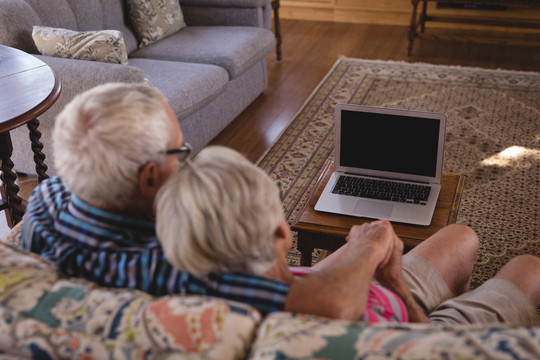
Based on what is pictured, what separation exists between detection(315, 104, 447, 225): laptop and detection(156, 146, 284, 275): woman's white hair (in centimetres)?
89

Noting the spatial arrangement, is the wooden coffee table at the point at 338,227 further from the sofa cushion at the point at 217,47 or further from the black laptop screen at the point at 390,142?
the sofa cushion at the point at 217,47

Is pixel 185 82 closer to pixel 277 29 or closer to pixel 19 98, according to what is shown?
pixel 19 98

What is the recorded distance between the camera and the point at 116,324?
851mm

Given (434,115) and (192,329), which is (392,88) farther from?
(192,329)

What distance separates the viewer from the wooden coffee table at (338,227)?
65.9 inches

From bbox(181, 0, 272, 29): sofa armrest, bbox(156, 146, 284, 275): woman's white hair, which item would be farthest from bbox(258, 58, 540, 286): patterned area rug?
bbox(156, 146, 284, 275): woman's white hair

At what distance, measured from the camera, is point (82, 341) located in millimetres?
830

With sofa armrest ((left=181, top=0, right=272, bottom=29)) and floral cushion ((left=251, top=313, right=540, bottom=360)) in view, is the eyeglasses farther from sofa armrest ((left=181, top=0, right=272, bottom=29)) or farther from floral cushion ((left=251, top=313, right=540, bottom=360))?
sofa armrest ((left=181, top=0, right=272, bottom=29))

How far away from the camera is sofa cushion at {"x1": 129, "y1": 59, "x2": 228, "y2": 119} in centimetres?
272

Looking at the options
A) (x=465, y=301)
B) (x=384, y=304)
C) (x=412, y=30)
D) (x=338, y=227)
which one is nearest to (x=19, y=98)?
(x=338, y=227)

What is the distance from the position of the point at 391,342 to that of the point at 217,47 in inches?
105

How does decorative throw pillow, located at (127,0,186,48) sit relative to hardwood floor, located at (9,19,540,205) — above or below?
above

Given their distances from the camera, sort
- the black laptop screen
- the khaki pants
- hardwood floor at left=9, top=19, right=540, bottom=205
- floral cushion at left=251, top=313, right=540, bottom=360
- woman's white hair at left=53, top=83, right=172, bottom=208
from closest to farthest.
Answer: floral cushion at left=251, top=313, right=540, bottom=360, woman's white hair at left=53, top=83, right=172, bottom=208, the khaki pants, the black laptop screen, hardwood floor at left=9, top=19, right=540, bottom=205

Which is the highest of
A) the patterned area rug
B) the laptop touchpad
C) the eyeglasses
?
the eyeglasses
